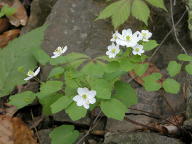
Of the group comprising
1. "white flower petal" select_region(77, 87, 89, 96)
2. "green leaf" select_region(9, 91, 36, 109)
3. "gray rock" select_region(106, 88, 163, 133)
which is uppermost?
"white flower petal" select_region(77, 87, 89, 96)

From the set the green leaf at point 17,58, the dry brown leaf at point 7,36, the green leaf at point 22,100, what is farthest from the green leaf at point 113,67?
the dry brown leaf at point 7,36

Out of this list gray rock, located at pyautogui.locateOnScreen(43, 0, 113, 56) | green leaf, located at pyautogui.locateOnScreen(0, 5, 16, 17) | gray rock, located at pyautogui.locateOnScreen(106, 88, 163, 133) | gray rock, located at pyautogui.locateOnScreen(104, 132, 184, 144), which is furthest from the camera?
green leaf, located at pyautogui.locateOnScreen(0, 5, 16, 17)

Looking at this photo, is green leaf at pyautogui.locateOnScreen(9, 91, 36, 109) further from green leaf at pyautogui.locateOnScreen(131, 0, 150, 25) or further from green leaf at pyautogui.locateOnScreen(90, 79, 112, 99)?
green leaf at pyautogui.locateOnScreen(131, 0, 150, 25)

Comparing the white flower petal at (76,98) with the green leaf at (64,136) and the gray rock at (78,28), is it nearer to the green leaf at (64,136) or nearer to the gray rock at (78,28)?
the green leaf at (64,136)

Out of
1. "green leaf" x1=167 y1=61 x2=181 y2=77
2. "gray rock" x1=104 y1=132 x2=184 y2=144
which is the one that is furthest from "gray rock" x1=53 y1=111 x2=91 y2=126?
"green leaf" x1=167 y1=61 x2=181 y2=77

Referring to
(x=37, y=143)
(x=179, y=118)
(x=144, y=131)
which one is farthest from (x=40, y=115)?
(x=179, y=118)

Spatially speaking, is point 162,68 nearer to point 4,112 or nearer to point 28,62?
point 28,62

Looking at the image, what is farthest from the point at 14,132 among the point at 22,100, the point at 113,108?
the point at 113,108
